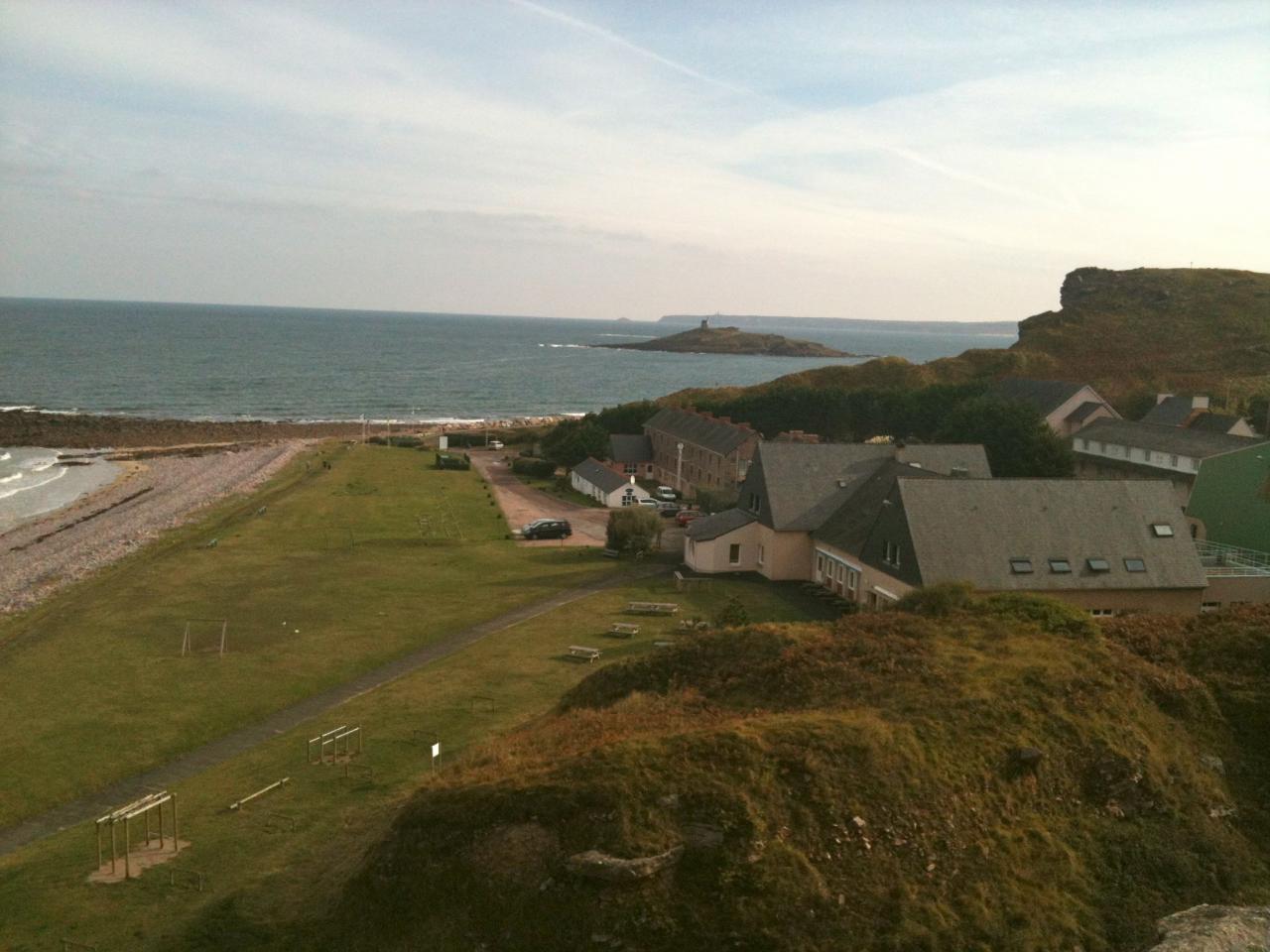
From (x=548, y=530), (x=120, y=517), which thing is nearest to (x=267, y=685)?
(x=548, y=530)

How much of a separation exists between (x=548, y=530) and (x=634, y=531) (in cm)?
786

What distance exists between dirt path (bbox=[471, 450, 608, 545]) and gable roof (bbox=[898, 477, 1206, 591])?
23263 mm

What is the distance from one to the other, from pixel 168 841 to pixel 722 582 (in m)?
30.8

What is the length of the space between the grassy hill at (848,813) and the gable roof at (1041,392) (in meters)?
66.0

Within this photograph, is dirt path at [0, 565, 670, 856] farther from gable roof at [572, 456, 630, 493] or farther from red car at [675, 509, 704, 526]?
gable roof at [572, 456, 630, 493]

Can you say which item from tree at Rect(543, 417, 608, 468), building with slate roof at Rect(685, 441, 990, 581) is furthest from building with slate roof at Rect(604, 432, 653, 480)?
building with slate roof at Rect(685, 441, 990, 581)

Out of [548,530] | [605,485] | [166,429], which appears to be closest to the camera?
[548,530]

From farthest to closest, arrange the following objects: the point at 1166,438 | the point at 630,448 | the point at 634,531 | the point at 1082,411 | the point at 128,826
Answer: the point at 630,448, the point at 1082,411, the point at 1166,438, the point at 634,531, the point at 128,826

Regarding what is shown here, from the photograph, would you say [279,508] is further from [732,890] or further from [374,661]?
[732,890]

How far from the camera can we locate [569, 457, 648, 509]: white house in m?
71.8

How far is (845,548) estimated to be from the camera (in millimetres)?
45500

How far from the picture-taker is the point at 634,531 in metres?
53.4

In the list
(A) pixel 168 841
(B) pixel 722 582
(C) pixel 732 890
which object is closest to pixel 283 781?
(A) pixel 168 841

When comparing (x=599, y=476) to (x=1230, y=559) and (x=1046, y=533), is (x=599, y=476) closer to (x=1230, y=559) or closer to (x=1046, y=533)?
(x=1046, y=533)
